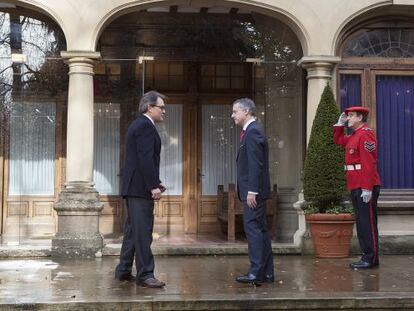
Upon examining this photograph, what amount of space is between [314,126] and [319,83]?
96cm

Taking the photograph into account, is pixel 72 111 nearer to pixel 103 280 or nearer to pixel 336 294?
pixel 103 280

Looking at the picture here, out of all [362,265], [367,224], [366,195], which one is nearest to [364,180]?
[366,195]

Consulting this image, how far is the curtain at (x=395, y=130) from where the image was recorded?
10164mm

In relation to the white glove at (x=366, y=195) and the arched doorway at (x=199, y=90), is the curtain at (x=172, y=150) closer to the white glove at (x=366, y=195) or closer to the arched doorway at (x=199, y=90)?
the arched doorway at (x=199, y=90)

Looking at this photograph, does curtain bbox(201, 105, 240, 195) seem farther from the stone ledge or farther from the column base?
the stone ledge

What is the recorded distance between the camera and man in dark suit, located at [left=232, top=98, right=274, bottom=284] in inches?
255

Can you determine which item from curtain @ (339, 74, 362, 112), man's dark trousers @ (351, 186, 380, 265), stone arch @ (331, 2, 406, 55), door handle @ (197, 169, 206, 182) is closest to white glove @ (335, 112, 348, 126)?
man's dark trousers @ (351, 186, 380, 265)

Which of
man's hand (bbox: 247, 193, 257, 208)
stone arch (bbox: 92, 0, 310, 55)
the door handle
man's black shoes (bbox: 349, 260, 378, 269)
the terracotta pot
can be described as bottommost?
man's black shoes (bbox: 349, 260, 378, 269)

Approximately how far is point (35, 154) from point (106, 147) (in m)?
1.30

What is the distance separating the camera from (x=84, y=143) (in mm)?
9422

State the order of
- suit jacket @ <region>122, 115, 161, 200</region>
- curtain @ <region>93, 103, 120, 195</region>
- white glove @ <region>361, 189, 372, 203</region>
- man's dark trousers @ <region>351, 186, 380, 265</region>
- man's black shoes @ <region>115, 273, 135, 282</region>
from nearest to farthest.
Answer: suit jacket @ <region>122, 115, 161, 200</region> → man's black shoes @ <region>115, 273, 135, 282</region> → white glove @ <region>361, 189, 372, 203</region> → man's dark trousers @ <region>351, 186, 380, 265</region> → curtain @ <region>93, 103, 120, 195</region>

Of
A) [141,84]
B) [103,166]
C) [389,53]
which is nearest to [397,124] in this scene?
[389,53]

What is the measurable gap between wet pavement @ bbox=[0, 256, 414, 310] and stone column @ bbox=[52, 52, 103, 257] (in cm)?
53

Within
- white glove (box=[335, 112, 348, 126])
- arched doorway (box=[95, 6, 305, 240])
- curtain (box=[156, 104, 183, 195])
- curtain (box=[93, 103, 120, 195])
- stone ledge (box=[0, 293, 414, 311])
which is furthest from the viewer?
curtain (box=[156, 104, 183, 195])
